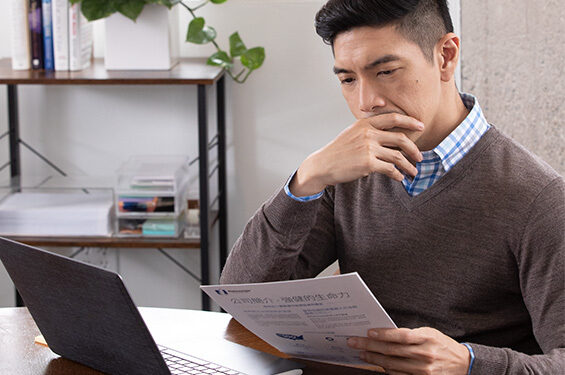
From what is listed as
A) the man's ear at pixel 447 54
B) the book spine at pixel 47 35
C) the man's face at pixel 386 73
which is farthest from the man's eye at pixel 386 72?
the book spine at pixel 47 35

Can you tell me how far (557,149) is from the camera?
2492 mm

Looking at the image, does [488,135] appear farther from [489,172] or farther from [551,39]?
[551,39]

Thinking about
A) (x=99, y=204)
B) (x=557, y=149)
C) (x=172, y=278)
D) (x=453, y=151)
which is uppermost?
(x=453, y=151)

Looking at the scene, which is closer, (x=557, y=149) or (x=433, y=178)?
(x=433, y=178)

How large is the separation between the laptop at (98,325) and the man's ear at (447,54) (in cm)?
55

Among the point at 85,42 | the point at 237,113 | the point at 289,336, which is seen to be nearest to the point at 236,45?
the point at 237,113

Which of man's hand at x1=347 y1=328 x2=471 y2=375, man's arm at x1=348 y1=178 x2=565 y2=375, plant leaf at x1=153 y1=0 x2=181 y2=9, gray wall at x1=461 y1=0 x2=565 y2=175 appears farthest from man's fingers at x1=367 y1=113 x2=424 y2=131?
gray wall at x1=461 y1=0 x2=565 y2=175

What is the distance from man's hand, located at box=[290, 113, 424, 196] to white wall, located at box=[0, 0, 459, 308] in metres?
1.27

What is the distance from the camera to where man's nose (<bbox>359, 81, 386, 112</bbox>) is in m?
1.31

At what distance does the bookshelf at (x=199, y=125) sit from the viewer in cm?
223

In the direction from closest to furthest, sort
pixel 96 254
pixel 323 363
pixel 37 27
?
pixel 323 363 < pixel 37 27 < pixel 96 254

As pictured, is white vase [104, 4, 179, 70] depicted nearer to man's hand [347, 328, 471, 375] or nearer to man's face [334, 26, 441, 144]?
man's face [334, 26, 441, 144]

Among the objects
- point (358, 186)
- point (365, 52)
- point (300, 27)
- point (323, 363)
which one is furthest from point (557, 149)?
point (323, 363)

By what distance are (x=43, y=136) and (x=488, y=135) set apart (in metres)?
1.74
